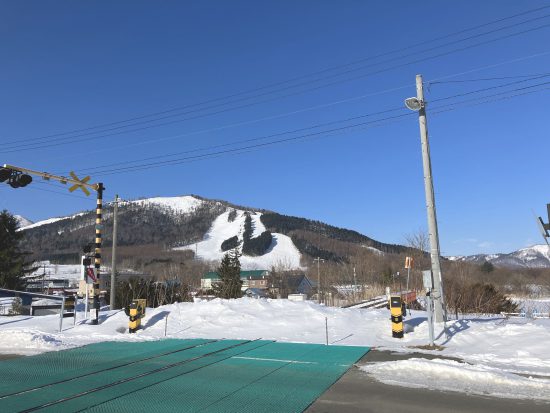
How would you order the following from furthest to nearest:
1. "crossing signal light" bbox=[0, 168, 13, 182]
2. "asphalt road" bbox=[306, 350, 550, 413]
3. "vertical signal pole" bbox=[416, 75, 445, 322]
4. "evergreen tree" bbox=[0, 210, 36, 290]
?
"evergreen tree" bbox=[0, 210, 36, 290]
"crossing signal light" bbox=[0, 168, 13, 182]
"vertical signal pole" bbox=[416, 75, 445, 322]
"asphalt road" bbox=[306, 350, 550, 413]

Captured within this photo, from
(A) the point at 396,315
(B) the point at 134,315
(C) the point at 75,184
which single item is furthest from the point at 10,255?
(A) the point at 396,315

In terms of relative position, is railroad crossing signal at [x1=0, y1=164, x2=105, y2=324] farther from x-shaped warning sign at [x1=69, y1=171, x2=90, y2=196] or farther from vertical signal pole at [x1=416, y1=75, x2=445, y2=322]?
vertical signal pole at [x1=416, y1=75, x2=445, y2=322]

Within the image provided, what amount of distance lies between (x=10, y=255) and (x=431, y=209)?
46.5 m

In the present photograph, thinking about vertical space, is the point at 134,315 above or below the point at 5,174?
below

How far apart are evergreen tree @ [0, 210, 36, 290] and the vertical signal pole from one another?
144 feet

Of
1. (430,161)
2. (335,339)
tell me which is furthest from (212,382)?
(430,161)

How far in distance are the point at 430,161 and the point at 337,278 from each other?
57.2 m

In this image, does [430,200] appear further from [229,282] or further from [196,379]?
[229,282]

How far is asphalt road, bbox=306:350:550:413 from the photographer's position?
22.9 feet

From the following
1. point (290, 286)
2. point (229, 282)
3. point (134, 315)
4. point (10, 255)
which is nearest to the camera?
point (134, 315)

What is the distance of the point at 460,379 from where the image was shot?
28.7 ft

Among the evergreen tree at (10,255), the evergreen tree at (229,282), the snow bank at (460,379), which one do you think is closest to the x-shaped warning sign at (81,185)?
the snow bank at (460,379)

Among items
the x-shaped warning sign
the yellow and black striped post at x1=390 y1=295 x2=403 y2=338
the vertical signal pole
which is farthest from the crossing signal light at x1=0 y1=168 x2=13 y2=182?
the vertical signal pole

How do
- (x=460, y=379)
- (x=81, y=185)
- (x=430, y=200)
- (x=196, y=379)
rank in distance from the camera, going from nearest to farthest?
(x=460, y=379) → (x=196, y=379) → (x=430, y=200) → (x=81, y=185)
